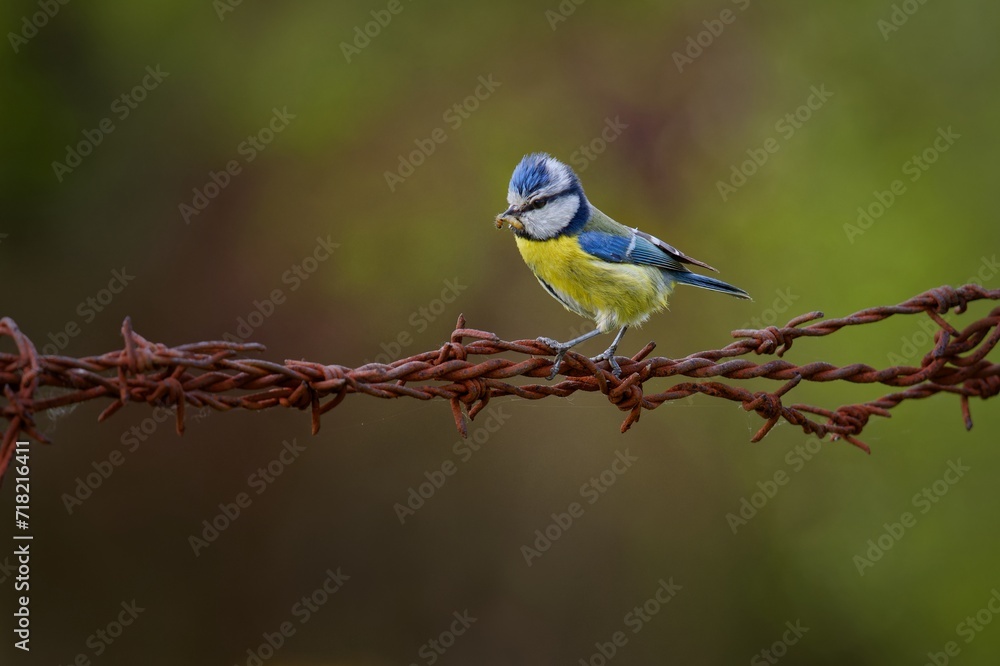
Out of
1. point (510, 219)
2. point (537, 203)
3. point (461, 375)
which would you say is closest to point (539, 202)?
point (537, 203)

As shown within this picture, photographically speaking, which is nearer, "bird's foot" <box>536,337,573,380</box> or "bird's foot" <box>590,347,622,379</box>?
"bird's foot" <box>536,337,573,380</box>

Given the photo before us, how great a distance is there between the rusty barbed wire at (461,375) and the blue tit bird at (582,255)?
2.61 feet

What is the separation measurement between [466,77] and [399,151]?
73cm

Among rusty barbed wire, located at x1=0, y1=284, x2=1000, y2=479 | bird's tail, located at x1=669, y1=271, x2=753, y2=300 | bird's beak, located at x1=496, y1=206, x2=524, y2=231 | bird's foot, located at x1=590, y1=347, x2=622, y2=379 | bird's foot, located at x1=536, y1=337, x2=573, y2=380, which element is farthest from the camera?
bird's tail, located at x1=669, y1=271, x2=753, y2=300

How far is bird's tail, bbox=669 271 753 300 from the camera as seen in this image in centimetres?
347

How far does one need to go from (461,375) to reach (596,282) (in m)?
1.26

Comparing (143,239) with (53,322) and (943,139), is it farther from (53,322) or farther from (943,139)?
(943,139)

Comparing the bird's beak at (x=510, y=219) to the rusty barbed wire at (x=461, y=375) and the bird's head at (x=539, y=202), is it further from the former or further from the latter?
the rusty barbed wire at (x=461, y=375)

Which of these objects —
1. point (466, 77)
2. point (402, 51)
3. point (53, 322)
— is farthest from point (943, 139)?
point (53, 322)

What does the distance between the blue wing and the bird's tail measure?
0.03 metres

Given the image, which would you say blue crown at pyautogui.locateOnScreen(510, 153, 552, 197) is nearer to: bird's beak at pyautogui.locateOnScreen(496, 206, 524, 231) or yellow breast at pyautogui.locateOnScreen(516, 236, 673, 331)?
bird's beak at pyautogui.locateOnScreen(496, 206, 524, 231)

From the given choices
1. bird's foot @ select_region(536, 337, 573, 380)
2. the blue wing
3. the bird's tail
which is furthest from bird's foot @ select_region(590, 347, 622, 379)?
the bird's tail

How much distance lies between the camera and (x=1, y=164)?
580cm

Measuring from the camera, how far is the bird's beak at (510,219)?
337 cm
